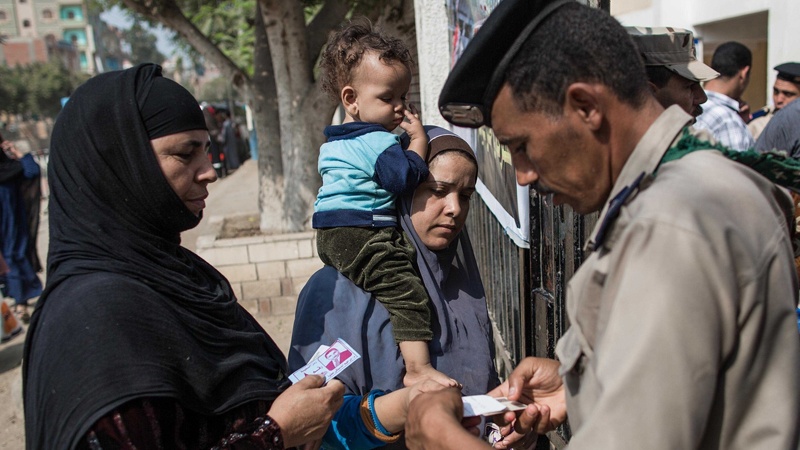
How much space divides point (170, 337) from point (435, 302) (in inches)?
38.3

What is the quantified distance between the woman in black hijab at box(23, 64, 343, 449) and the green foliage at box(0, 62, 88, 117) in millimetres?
64800

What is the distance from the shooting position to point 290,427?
6.15 ft

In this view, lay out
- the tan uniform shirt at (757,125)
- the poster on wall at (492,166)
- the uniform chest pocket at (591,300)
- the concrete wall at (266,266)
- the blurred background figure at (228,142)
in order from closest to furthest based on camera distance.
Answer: the uniform chest pocket at (591,300)
the poster on wall at (492,166)
the tan uniform shirt at (757,125)
the concrete wall at (266,266)
the blurred background figure at (228,142)

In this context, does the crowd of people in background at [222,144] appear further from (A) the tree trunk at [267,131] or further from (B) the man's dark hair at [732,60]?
(B) the man's dark hair at [732,60]

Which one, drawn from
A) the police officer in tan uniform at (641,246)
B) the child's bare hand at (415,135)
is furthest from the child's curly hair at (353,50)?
the police officer in tan uniform at (641,246)

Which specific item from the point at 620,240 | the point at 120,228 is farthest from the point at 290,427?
the point at 620,240

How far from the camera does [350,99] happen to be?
264 cm

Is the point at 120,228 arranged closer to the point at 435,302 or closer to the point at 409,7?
the point at 435,302

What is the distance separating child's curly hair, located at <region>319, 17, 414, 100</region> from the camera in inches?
101

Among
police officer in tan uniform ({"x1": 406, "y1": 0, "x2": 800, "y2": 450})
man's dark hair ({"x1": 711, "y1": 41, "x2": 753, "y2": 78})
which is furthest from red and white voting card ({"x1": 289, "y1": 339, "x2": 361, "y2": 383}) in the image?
man's dark hair ({"x1": 711, "y1": 41, "x2": 753, "y2": 78})

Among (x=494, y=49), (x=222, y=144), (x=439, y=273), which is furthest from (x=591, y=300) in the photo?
(x=222, y=144)

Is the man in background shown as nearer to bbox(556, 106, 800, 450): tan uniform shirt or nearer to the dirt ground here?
bbox(556, 106, 800, 450): tan uniform shirt

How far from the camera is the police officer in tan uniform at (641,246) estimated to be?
1065mm

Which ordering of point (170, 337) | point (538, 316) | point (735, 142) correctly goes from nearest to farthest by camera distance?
point (170, 337), point (538, 316), point (735, 142)
